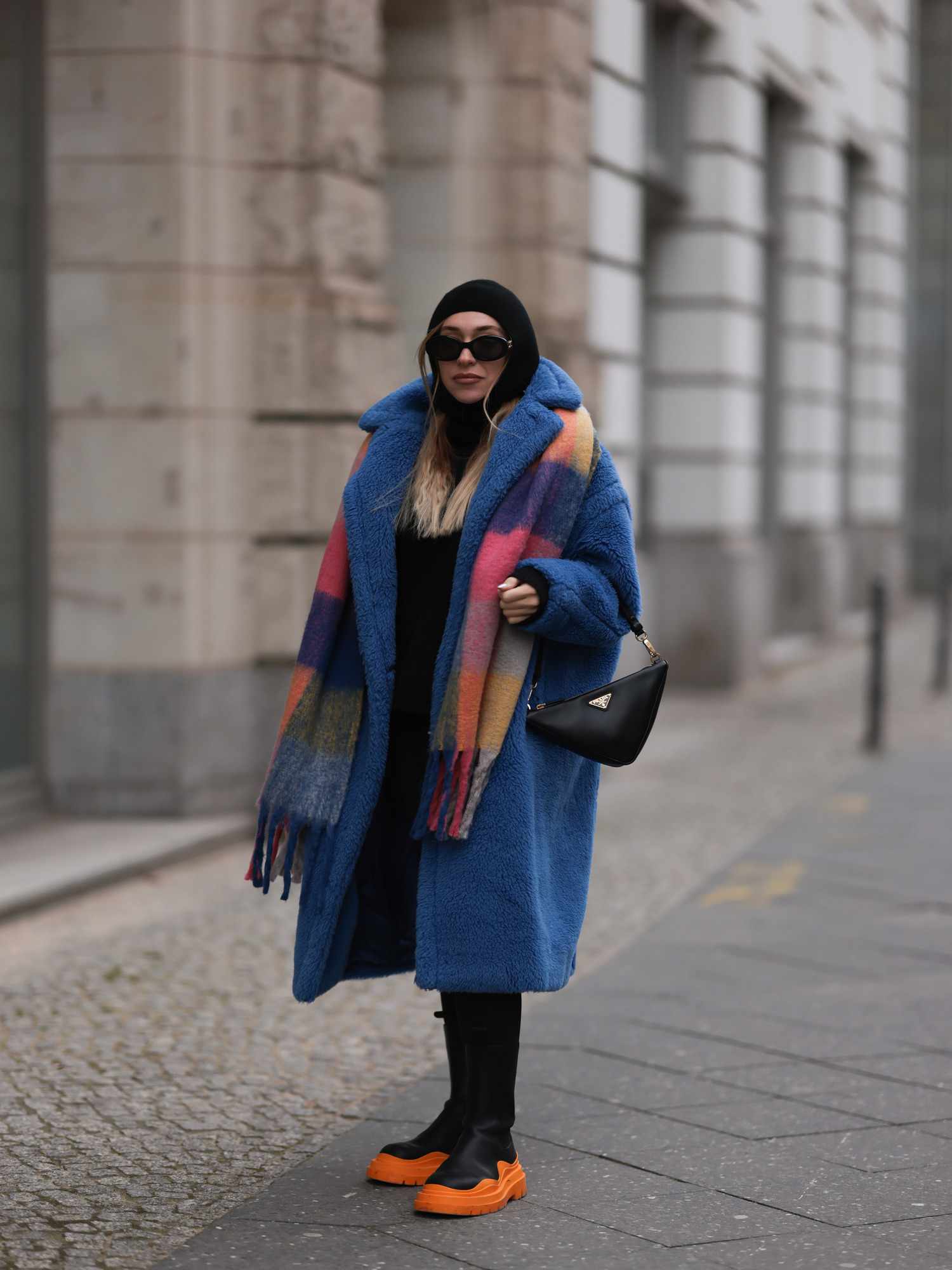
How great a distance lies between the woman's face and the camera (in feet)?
12.4

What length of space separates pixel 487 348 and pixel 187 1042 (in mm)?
2057

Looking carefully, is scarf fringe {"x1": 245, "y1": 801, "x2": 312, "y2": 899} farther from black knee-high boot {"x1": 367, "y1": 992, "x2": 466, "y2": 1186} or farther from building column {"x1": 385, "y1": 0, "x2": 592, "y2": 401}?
building column {"x1": 385, "y1": 0, "x2": 592, "y2": 401}

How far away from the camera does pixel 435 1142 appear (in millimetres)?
3953

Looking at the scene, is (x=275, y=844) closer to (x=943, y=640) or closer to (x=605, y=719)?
(x=605, y=719)

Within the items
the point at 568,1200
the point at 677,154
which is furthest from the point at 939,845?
the point at 677,154

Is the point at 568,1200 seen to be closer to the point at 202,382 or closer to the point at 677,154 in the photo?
the point at 202,382

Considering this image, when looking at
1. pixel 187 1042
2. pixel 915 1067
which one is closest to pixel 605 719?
pixel 915 1067

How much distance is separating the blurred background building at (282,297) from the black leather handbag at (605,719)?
4079 mm

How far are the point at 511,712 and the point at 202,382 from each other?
4223 mm

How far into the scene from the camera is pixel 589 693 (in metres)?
3.73

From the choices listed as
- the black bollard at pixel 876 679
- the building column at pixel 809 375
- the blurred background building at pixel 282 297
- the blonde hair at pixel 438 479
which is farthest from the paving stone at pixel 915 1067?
the building column at pixel 809 375

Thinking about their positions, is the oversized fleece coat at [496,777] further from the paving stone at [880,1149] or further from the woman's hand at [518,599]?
the paving stone at [880,1149]

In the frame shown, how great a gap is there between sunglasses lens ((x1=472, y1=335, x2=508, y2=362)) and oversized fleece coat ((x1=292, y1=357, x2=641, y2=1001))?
105mm

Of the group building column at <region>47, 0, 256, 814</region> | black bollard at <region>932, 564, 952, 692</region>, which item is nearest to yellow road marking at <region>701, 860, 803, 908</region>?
building column at <region>47, 0, 256, 814</region>
